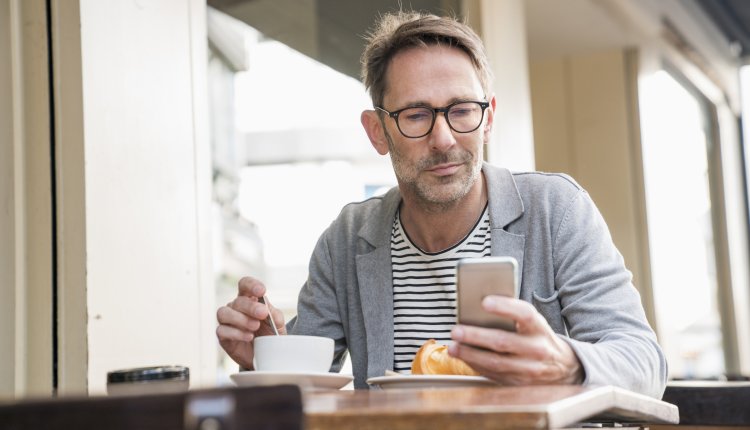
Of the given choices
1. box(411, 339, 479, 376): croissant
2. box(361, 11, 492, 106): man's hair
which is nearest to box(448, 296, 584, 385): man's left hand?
box(411, 339, 479, 376): croissant

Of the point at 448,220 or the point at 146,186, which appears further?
the point at 146,186

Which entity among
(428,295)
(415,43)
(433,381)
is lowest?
(433,381)

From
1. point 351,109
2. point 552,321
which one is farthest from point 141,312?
point 351,109

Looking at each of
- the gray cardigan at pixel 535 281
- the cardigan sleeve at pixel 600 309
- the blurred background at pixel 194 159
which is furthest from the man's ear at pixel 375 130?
the cardigan sleeve at pixel 600 309

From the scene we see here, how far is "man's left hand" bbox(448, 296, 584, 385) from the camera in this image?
1270mm

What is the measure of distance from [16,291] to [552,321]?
111 cm

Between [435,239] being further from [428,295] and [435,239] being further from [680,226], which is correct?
[680,226]

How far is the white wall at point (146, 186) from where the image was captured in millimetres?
2020

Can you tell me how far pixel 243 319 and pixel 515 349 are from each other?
635 millimetres

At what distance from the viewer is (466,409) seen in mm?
855

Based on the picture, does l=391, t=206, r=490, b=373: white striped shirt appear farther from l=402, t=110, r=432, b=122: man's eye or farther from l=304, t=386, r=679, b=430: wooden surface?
l=304, t=386, r=679, b=430: wooden surface

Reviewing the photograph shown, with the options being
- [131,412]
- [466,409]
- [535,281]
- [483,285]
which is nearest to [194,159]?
[535,281]

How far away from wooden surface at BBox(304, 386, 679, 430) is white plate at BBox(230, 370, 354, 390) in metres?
0.26

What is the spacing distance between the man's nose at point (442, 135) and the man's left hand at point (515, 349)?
655 millimetres
